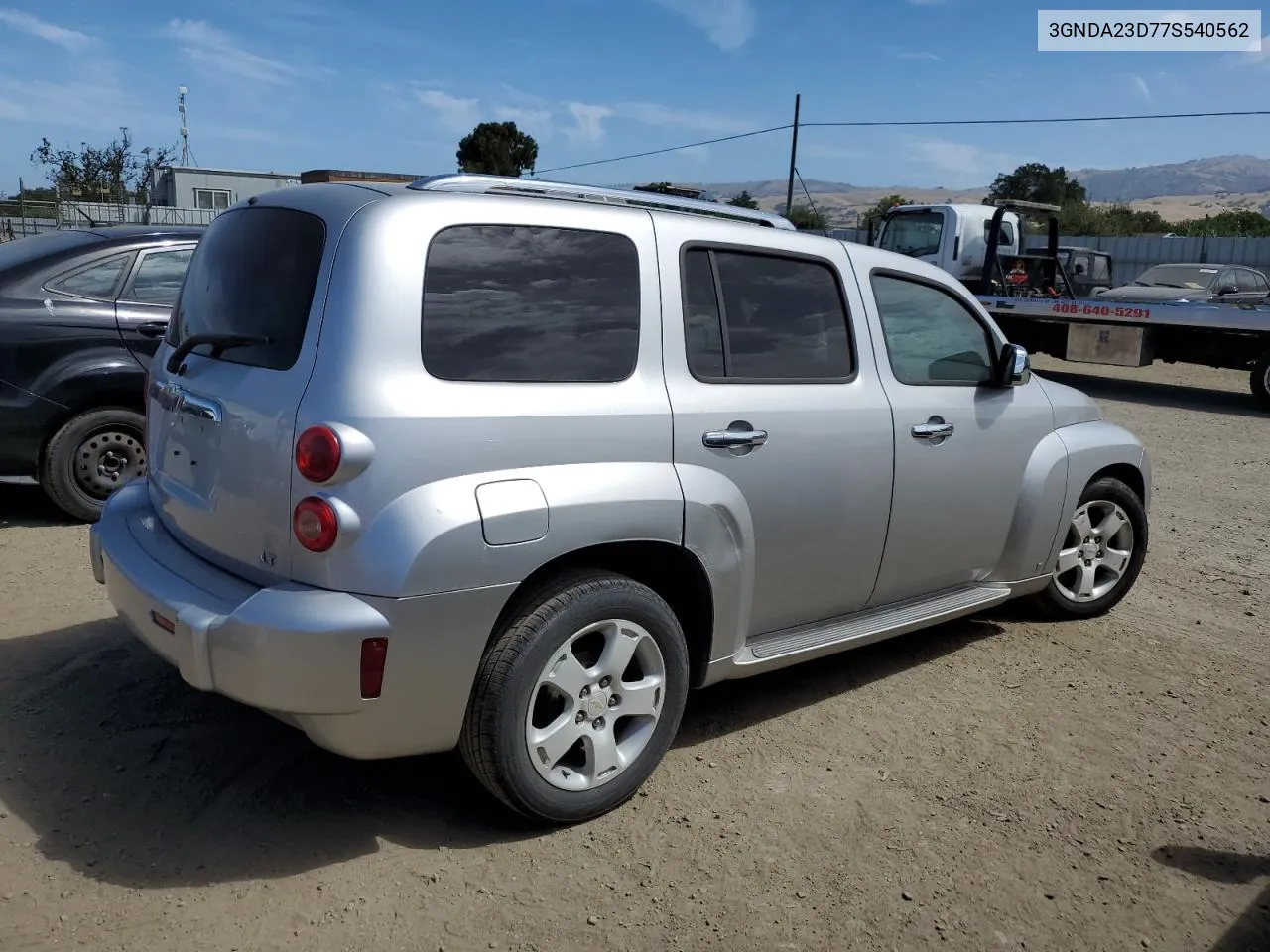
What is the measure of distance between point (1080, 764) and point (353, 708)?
2631 mm

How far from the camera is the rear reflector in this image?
276cm

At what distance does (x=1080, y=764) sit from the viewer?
12.8 feet

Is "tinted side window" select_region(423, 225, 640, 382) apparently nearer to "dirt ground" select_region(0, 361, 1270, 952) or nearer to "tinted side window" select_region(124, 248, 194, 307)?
"dirt ground" select_region(0, 361, 1270, 952)

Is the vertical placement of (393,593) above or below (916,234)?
below

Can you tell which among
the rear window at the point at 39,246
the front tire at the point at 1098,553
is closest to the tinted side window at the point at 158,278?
the rear window at the point at 39,246

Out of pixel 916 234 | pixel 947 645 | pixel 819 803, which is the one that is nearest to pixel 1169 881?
pixel 819 803

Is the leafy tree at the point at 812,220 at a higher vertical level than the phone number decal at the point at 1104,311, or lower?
higher

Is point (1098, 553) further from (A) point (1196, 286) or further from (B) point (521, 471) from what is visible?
(A) point (1196, 286)

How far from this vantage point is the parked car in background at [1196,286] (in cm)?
1672

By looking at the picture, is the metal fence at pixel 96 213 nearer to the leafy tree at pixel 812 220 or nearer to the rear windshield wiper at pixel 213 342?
the leafy tree at pixel 812 220

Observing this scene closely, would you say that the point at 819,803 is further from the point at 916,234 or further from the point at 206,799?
the point at 916,234

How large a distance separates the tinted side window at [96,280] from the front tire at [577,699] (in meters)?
4.37

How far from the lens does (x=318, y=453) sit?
278 cm

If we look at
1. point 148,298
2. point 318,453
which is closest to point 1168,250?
point 148,298
